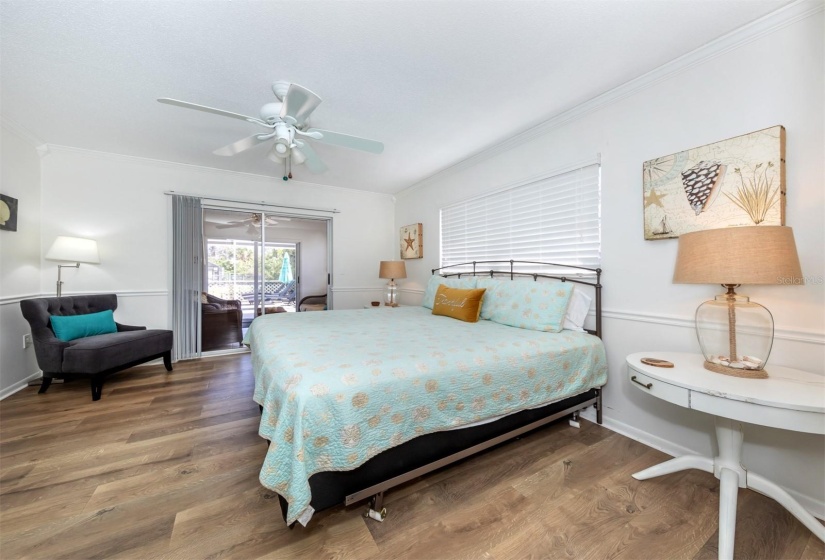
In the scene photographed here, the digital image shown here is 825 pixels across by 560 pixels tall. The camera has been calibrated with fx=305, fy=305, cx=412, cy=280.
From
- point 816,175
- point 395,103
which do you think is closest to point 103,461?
point 395,103

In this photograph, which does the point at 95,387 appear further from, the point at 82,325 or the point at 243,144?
the point at 243,144

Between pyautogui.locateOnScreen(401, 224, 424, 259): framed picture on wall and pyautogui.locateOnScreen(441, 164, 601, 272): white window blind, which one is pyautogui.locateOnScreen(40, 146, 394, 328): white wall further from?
pyautogui.locateOnScreen(441, 164, 601, 272): white window blind

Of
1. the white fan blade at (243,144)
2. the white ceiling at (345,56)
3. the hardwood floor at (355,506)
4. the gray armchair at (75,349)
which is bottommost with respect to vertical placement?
the hardwood floor at (355,506)

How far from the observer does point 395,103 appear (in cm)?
249

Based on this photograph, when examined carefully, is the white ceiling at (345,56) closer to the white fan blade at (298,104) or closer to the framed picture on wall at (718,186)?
the white fan blade at (298,104)

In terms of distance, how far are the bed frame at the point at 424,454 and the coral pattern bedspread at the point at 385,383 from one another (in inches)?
3.7

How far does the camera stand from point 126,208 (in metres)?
3.75

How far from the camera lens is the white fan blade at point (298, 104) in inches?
69.9

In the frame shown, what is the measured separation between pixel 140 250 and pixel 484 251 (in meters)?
4.27

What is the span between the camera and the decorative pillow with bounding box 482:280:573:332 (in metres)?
2.38

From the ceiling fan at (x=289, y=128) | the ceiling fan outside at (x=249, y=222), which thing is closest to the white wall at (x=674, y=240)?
the ceiling fan at (x=289, y=128)

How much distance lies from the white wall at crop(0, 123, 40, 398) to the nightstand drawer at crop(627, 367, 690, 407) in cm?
510

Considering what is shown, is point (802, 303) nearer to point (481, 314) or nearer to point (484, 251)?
point (481, 314)

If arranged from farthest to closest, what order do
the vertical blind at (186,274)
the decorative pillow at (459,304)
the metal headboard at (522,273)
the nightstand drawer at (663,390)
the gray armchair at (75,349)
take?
the vertical blind at (186,274)
the decorative pillow at (459,304)
the gray armchair at (75,349)
the metal headboard at (522,273)
the nightstand drawer at (663,390)
